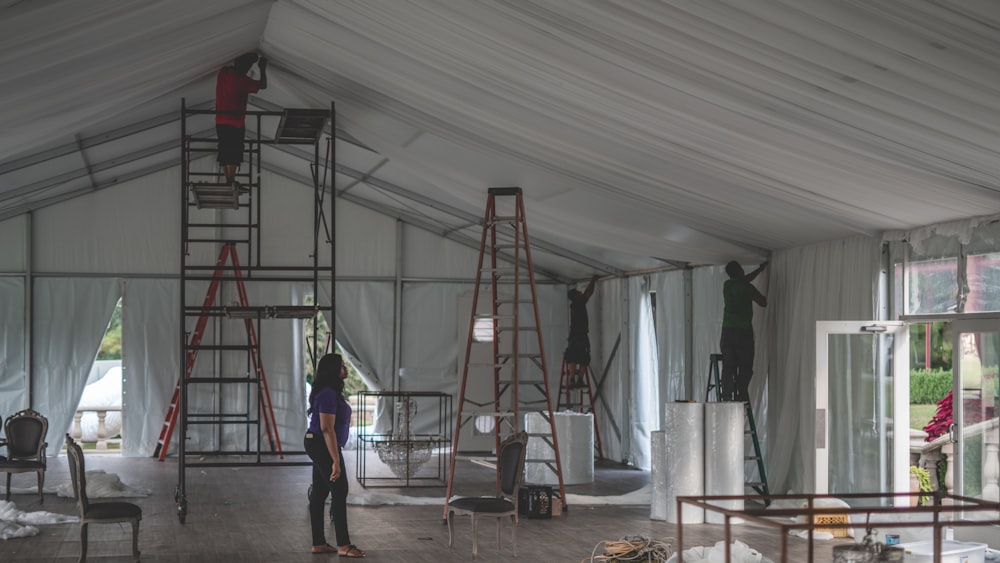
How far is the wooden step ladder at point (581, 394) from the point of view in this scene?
1346 cm

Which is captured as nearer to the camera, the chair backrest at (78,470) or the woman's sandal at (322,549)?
the chair backrest at (78,470)

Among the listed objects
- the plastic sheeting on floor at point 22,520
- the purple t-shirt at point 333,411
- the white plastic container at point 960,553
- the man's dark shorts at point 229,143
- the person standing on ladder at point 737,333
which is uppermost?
the man's dark shorts at point 229,143

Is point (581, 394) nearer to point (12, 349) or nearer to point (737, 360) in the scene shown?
point (737, 360)

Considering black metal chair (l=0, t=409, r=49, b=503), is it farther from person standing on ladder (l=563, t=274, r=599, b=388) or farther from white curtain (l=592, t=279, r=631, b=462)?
white curtain (l=592, t=279, r=631, b=462)

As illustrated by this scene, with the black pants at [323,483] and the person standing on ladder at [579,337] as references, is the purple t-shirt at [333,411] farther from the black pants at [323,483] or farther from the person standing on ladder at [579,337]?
the person standing on ladder at [579,337]

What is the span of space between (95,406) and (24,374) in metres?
4.37

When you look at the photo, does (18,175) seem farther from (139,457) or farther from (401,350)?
(401,350)

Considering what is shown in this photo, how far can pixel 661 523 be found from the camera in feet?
28.2

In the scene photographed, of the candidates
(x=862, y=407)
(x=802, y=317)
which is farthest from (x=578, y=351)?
(x=862, y=407)

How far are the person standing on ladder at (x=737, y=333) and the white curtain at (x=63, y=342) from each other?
333 inches

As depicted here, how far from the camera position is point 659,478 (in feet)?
28.9

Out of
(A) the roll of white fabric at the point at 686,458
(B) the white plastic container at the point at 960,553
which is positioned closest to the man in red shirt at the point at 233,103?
(A) the roll of white fabric at the point at 686,458

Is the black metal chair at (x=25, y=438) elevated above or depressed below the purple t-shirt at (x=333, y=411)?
below

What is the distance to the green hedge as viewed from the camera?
49.7ft
